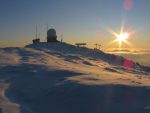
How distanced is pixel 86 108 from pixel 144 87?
4575mm

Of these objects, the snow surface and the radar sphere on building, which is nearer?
the snow surface

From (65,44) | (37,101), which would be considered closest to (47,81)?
(37,101)

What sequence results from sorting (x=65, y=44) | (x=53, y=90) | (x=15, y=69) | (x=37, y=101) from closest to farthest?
(x=37, y=101)
(x=53, y=90)
(x=15, y=69)
(x=65, y=44)

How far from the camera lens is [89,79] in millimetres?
19984

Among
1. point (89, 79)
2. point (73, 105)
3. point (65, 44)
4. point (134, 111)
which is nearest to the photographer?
point (134, 111)

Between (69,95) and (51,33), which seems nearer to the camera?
(69,95)

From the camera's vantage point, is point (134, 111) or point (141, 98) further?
point (141, 98)

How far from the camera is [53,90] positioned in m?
17.6

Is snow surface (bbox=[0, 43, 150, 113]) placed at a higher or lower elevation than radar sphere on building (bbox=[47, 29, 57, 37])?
lower

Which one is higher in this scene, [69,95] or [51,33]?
[51,33]

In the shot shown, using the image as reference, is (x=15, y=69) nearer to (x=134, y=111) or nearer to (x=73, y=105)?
(x=73, y=105)

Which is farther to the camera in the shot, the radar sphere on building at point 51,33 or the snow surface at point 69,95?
the radar sphere on building at point 51,33

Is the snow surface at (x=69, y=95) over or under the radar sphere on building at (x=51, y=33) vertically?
under

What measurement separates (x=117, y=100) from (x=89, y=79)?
4427 millimetres
